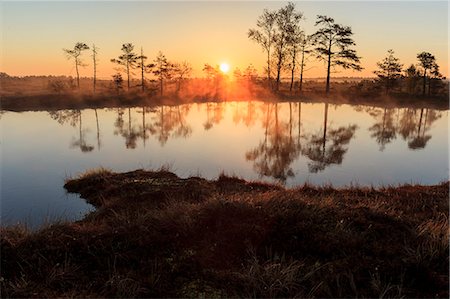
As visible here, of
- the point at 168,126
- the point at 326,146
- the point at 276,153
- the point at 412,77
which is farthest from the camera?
the point at 412,77

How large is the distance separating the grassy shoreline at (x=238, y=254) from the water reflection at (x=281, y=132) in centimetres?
697

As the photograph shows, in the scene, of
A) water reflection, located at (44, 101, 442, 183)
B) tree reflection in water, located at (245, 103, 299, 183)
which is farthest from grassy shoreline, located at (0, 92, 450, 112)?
tree reflection in water, located at (245, 103, 299, 183)

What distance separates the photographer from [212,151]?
1938cm

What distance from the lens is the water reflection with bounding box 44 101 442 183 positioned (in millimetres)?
17609

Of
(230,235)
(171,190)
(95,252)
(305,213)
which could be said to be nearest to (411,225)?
(305,213)

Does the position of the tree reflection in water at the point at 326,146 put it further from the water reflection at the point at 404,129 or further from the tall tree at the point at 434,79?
the tall tree at the point at 434,79

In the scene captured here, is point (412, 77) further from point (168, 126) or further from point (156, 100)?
point (168, 126)

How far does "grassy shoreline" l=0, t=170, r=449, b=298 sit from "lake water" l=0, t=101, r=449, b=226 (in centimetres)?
367

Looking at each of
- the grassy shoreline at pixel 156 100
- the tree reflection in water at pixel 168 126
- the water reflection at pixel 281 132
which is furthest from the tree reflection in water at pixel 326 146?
the grassy shoreline at pixel 156 100

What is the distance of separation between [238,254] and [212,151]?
43.3 ft

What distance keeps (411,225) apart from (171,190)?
650cm

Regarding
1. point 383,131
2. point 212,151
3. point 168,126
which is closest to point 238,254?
point 212,151

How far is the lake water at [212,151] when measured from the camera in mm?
13750

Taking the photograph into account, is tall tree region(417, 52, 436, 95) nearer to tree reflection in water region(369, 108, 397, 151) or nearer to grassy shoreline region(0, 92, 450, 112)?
grassy shoreline region(0, 92, 450, 112)
